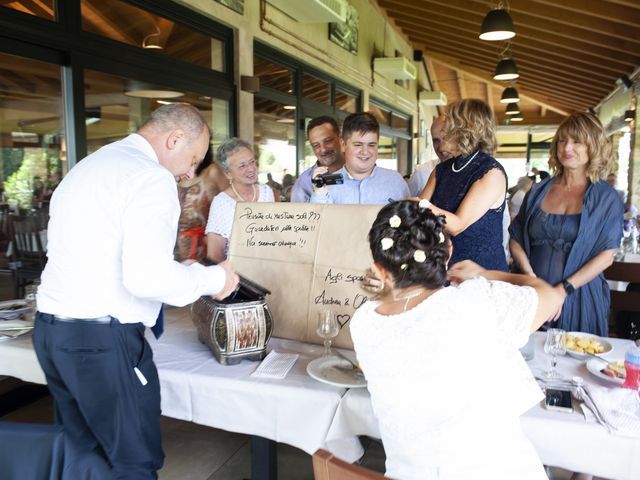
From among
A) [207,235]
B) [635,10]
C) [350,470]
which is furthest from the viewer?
[635,10]

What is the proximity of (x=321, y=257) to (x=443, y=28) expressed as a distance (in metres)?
8.85

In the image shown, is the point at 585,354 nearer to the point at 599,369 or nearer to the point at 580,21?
the point at 599,369

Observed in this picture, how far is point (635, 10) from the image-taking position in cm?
550

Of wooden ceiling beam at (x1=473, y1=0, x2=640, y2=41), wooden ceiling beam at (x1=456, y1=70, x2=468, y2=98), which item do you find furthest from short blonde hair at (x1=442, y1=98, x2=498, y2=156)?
wooden ceiling beam at (x1=456, y1=70, x2=468, y2=98)

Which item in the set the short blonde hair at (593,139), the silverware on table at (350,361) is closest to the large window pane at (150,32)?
the silverware on table at (350,361)

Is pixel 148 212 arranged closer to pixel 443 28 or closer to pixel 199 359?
pixel 199 359

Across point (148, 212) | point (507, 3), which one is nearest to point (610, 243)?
point (148, 212)

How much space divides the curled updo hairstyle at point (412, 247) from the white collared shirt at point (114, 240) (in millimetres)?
545

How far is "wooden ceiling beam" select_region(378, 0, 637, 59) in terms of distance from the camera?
21.8ft

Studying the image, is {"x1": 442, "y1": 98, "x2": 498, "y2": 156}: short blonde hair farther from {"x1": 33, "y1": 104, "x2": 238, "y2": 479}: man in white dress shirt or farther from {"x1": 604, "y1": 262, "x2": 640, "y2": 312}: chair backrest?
{"x1": 604, "y1": 262, "x2": 640, "y2": 312}: chair backrest

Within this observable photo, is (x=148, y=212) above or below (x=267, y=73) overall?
below

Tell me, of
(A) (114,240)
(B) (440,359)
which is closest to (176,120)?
(A) (114,240)

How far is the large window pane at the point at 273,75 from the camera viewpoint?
5309 millimetres

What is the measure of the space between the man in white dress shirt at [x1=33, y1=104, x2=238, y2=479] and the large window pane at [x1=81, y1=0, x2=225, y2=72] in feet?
7.40
